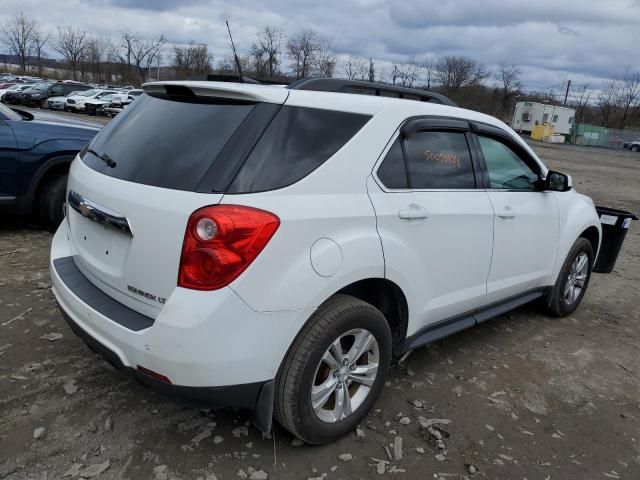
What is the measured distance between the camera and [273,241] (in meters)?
2.19

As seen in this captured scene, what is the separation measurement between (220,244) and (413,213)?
1115mm

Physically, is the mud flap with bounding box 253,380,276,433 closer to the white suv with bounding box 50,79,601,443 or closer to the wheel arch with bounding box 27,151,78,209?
the white suv with bounding box 50,79,601,443

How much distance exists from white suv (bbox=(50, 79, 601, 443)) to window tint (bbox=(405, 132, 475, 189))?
0.5 inches

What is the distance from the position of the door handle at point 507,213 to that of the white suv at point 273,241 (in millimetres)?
166

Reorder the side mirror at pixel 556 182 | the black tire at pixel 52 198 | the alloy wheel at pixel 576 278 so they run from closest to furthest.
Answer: the side mirror at pixel 556 182, the alloy wheel at pixel 576 278, the black tire at pixel 52 198

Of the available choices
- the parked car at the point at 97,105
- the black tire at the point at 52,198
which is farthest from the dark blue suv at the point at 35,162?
the parked car at the point at 97,105

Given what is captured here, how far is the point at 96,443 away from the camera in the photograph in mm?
2580

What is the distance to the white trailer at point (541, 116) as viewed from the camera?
56.5m

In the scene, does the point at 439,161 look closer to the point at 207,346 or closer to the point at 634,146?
the point at 207,346

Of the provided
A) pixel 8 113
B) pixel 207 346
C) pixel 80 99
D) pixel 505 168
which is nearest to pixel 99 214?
pixel 207 346

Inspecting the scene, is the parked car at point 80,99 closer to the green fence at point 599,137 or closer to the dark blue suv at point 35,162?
the dark blue suv at point 35,162

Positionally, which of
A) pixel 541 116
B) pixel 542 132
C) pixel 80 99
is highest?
pixel 541 116

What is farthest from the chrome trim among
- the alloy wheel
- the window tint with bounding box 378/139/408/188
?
the alloy wheel

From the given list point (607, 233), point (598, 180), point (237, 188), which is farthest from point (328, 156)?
point (598, 180)
